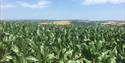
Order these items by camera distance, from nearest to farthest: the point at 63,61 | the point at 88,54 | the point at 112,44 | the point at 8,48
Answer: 1. the point at 63,61
2. the point at 88,54
3. the point at 8,48
4. the point at 112,44

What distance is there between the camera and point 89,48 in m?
13.0

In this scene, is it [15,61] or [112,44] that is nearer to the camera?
[15,61]

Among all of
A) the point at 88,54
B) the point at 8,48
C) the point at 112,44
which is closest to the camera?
the point at 88,54

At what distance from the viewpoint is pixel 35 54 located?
11.8 meters

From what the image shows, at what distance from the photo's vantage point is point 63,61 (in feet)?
34.6

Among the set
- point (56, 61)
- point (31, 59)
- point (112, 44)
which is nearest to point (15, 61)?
point (31, 59)

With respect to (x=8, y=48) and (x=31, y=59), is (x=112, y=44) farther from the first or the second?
(x=31, y=59)

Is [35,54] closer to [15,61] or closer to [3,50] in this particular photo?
[15,61]

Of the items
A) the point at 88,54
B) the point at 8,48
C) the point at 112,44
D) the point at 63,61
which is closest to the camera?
the point at 63,61

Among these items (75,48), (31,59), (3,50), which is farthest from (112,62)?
(3,50)

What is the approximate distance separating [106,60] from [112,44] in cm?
718

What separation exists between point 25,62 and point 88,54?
364 centimetres

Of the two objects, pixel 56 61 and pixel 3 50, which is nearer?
pixel 56 61

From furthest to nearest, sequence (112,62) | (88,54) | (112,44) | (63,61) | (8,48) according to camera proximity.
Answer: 1. (112,44)
2. (8,48)
3. (88,54)
4. (63,61)
5. (112,62)
